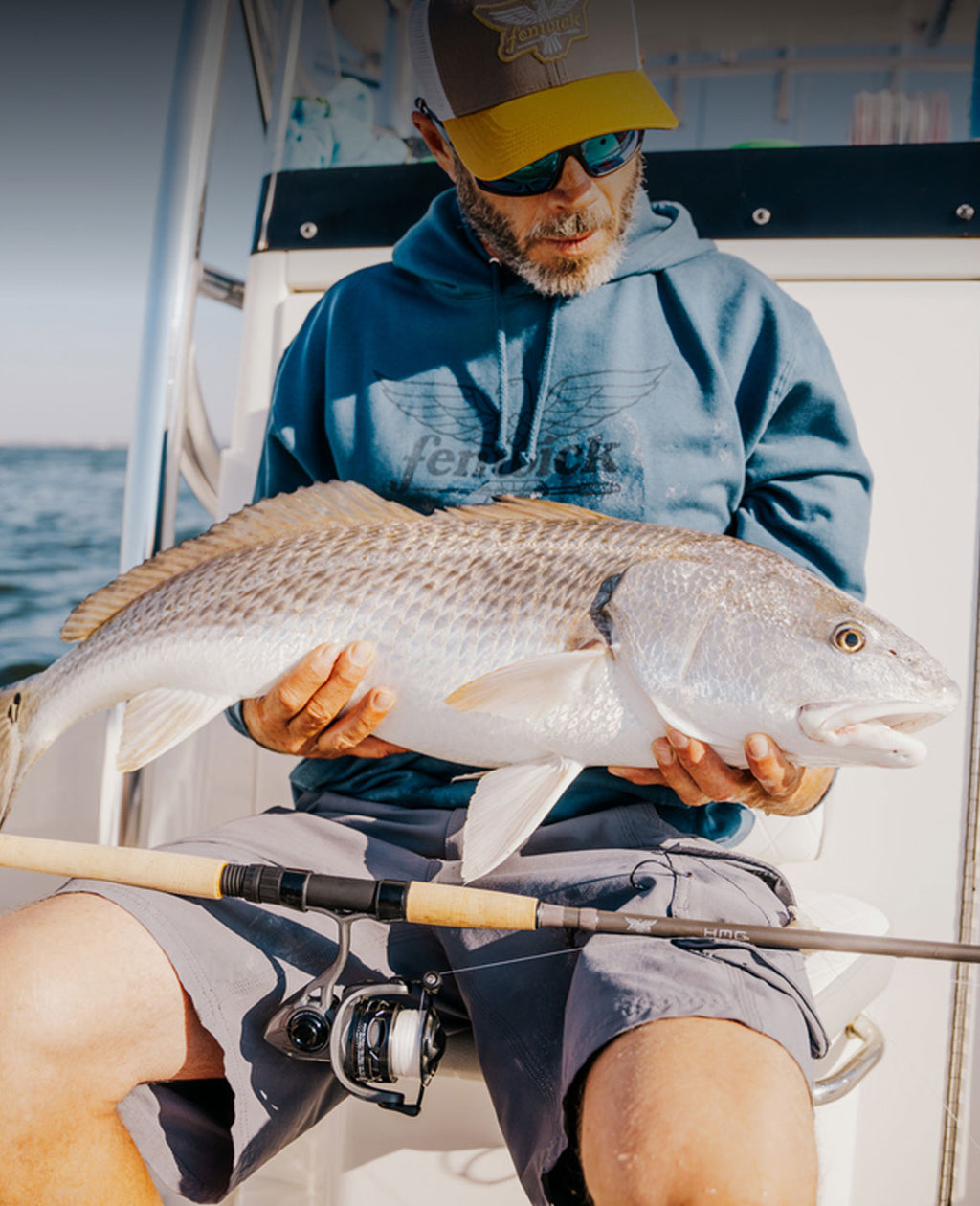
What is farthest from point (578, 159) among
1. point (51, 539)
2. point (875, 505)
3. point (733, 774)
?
point (51, 539)

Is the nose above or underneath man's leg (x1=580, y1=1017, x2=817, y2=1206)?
above

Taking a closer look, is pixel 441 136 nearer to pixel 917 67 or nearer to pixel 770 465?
pixel 770 465

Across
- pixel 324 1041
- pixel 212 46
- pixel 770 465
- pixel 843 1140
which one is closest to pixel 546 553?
pixel 770 465

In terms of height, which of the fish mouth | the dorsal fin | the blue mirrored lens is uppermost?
the blue mirrored lens

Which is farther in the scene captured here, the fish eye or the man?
the fish eye

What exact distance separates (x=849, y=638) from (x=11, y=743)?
139 cm

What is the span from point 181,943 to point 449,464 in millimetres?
925

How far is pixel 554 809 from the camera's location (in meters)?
1.66

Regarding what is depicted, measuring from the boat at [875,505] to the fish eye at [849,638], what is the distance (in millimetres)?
600

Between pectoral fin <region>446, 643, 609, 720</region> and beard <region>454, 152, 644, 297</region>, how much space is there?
30.1 inches

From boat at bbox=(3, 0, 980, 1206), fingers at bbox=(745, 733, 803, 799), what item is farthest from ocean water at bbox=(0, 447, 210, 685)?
fingers at bbox=(745, 733, 803, 799)

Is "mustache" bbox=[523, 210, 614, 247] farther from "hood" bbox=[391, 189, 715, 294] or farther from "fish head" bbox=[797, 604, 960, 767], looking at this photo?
"fish head" bbox=[797, 604, 960, 767]

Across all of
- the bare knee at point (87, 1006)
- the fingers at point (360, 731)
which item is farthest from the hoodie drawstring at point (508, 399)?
the bare knee at point (87, 1006)

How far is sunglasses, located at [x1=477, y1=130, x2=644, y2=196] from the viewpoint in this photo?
176 cm
